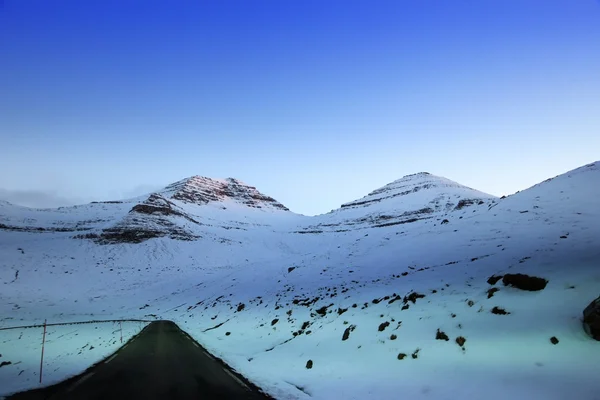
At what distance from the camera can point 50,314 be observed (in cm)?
3819

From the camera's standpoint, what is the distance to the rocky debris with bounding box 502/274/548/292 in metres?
10.9

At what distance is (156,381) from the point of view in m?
9.36

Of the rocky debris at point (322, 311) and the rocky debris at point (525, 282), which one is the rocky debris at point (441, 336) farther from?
the rocky debris at point (322, 311)

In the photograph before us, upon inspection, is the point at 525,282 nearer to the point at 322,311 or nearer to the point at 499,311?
the point at 499,311

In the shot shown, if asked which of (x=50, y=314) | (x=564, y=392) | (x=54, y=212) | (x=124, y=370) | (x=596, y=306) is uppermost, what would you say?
(x=54, y=212)

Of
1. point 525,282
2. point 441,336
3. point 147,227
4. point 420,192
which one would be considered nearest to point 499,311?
point 525,282

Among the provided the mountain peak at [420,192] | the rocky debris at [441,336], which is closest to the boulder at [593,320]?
the rocky debris at [441,336]

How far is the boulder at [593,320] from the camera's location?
7.43 meters

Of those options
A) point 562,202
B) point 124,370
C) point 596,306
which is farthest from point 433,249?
point 124,370

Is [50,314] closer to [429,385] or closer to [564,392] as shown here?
[429,385]

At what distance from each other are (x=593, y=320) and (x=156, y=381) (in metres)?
11.1

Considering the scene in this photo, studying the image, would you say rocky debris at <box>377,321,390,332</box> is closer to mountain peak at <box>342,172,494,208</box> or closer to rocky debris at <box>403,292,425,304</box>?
rocky debris at <box>403,292,425,304</box>

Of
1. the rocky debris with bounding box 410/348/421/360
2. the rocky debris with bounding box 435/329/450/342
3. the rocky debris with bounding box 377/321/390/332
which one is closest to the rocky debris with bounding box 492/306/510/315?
the rocky debris with bounding box 435/329/450/342

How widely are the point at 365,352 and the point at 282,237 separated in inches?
3595
